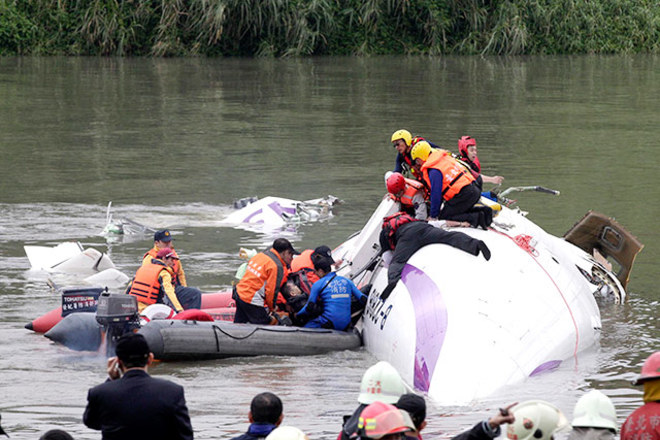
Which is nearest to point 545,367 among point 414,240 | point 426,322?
point 426,322

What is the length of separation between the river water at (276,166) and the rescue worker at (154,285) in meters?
1.08

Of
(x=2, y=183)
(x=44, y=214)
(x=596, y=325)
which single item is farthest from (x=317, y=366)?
(x=2, y=183)

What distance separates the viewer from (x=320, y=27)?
48188 mm

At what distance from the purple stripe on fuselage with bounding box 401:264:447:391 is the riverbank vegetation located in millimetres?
33787

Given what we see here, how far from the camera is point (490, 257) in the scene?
477 inches

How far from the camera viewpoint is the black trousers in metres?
12.4

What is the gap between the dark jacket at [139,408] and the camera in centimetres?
679

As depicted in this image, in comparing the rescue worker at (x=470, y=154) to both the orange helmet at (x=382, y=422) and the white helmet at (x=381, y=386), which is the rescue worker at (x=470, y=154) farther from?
the orange helmet at (x=382, y=422)

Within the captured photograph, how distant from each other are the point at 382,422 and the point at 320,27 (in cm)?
4300

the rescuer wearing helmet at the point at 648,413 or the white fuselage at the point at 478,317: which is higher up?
the rescuer wearing helmet at the point at 648,413

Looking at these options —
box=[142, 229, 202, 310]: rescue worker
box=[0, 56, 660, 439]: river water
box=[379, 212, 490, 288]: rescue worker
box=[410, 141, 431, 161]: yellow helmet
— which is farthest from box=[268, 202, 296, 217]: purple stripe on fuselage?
box=[379, 212, 490, 288]: rescue worker

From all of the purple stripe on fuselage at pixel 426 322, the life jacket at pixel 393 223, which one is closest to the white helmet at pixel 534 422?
the purple stripe on fuselage at pixel 426 322

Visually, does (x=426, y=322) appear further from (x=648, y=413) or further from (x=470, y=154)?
(x=648, y=413)

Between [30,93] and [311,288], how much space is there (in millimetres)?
25075
